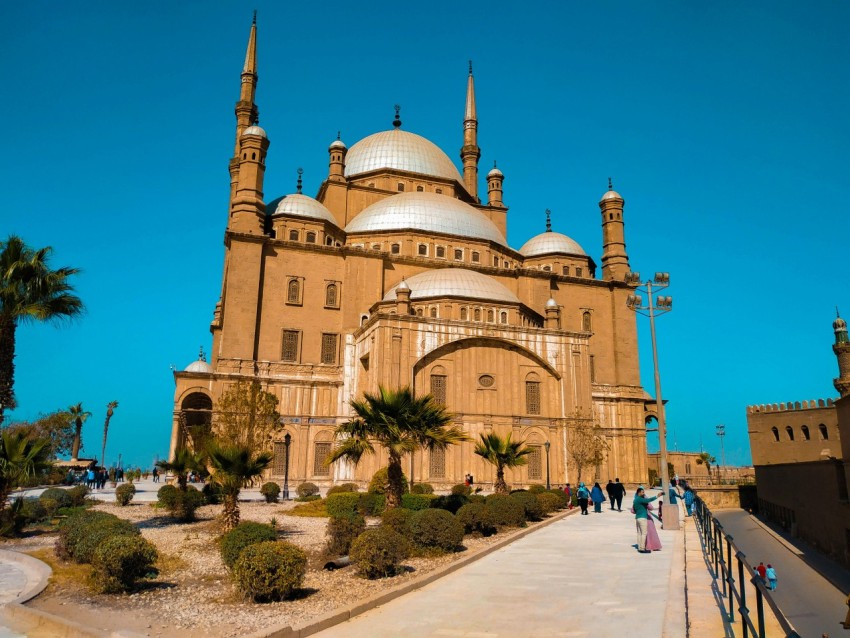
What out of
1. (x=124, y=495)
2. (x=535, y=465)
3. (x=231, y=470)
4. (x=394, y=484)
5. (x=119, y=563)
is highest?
(x=535, y=465)

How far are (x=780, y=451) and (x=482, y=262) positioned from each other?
25.5 meters

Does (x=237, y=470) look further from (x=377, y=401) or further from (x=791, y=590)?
(x=791, y=590)

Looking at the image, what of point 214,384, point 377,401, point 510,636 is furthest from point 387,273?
point 510,636

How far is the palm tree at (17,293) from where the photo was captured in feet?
54.1

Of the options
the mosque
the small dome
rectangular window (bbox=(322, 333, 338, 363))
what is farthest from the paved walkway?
the small dome

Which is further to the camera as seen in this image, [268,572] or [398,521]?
[398,521]

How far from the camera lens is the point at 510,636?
22.6 feet

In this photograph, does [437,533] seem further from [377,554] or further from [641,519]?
[641,519]

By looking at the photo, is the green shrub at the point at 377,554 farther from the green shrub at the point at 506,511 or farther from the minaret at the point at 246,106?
the minaret at the point at 246,106

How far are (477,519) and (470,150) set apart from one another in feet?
134

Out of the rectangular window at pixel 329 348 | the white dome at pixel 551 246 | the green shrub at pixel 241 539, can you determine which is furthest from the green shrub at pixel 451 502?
the white dome at pixel 551 246

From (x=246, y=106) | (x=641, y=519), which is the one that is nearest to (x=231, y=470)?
(x=641, y=519)

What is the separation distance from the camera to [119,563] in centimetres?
915

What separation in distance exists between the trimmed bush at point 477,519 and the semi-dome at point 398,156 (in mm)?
35617
